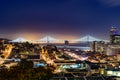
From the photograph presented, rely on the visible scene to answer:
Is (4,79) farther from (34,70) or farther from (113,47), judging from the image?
(113,47)

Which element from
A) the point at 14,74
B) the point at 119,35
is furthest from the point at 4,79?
the point at 119,35

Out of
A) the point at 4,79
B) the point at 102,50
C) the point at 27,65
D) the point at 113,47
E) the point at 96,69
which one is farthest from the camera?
the point at 102,50

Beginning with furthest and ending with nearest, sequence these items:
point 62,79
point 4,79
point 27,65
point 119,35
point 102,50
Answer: point 119,35 < point 102,50 < point 62,79 < point 27,65 < point 4,79

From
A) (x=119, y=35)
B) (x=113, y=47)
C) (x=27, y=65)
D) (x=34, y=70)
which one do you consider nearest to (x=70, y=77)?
(x=27, y=65)

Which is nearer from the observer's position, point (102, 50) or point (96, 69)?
point (96, 69)

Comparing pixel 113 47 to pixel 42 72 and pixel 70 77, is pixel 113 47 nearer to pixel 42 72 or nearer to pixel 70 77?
pixel 70 77

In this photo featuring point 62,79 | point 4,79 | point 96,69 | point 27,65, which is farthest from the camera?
point 96,69

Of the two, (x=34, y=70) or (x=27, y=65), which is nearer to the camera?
(x=34, y=70)

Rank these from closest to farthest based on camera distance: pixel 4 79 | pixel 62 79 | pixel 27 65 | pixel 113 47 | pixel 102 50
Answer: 1. pixel 4 79
2. pixel 27 65
3. pixel 62 79
4. pixel 113 47
5. pixel 102 50

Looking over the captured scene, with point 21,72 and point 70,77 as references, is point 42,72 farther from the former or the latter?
point 70,77
